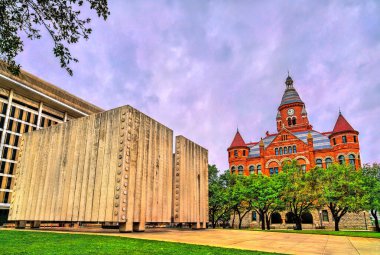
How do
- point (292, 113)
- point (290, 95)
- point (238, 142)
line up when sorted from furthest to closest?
point (290, 95) → point (292, 113) → point (238, 142)

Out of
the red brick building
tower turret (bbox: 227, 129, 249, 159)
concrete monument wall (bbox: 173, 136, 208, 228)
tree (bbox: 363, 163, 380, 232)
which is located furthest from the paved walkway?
tower turret (bbox: 227, 129, 249, 159)

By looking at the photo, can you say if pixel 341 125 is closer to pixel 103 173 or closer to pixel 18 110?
pixel 103 173

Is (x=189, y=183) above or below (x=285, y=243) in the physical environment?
above

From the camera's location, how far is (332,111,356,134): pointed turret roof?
48647mm

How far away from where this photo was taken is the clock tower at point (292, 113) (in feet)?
208

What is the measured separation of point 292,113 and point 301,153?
16554mm

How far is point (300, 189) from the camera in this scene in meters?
33.6

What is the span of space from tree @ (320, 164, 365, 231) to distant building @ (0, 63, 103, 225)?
4355 cm

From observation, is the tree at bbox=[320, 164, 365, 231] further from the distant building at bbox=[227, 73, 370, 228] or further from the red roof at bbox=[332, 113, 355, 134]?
the red roof at bbox=[332, 113, 355, 134]

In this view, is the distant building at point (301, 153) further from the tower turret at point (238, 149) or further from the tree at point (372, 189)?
the tree at point (372, 189)

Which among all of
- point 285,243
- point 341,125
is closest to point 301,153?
point 341,125

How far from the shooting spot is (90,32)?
7.10m

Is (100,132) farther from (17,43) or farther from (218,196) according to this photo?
(218,196)

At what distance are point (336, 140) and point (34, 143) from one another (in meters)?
47.5
